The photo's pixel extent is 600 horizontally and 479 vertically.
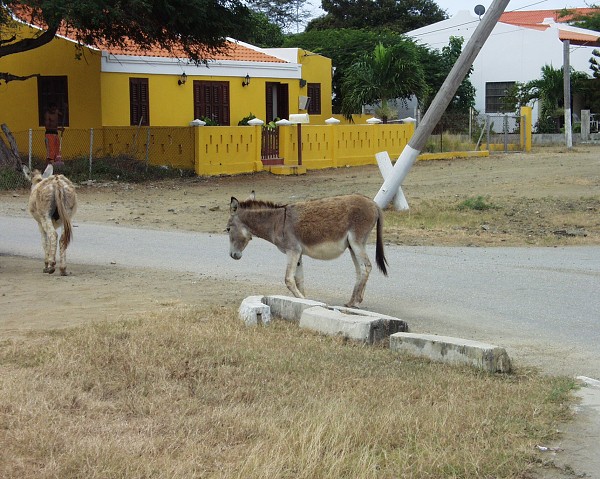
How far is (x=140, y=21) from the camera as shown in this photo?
2544 cm

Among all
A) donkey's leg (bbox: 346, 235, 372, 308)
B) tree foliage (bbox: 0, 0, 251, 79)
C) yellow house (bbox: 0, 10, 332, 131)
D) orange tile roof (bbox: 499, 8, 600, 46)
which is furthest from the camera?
orange tile roof (bbox: 499, 8, 600, 46)

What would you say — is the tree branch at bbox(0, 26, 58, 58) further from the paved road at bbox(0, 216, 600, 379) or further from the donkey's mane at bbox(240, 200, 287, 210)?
the donkey's mane at bbox(240, 200, 287, 210)

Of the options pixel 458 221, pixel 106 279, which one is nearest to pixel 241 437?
pixel 106 279

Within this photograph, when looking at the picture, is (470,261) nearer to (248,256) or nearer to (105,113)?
(248,256)

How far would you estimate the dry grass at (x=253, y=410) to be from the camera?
5.21m

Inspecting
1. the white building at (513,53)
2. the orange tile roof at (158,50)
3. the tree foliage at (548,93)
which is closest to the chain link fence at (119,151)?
the orange tile roof at (158,50)

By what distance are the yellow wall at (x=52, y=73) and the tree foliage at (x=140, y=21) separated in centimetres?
152

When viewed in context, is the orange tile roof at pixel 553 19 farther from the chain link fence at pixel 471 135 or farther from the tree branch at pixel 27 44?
the tree branch at pixel 27 44

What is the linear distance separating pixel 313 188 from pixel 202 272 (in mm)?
13356

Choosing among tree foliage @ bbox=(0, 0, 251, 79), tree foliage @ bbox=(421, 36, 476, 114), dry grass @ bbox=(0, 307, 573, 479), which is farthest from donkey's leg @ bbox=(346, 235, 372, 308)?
tree foliage @ bbox=(421, 36, 476, 114)

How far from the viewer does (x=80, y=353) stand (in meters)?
7.64

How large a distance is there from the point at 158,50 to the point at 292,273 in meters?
23.4

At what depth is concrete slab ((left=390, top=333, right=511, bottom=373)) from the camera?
7305 mm

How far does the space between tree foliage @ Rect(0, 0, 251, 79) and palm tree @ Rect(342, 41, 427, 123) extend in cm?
1358
